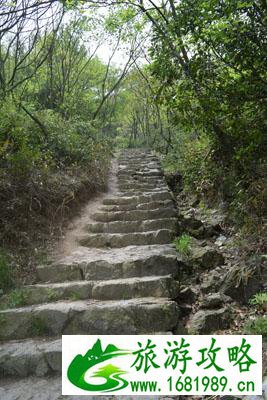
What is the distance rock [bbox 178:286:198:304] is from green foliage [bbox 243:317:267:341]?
896 mm

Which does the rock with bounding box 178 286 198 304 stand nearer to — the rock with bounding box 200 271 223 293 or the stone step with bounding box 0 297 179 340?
the rock with bounding box 200 271 223 293

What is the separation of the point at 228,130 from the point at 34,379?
4.11m

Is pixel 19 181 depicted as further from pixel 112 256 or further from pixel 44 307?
pixel 44 307

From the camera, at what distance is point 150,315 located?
3.70 metres

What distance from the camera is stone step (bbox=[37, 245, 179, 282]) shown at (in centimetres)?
463

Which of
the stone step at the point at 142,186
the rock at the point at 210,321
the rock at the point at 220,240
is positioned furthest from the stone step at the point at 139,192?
the rock at the point at 210,321

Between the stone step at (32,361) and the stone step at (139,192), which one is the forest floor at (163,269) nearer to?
the stone step at (32,361)

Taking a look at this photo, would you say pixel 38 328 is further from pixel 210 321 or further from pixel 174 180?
pixel 174 180

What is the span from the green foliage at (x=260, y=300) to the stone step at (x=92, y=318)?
0.82m

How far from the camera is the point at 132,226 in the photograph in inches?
239

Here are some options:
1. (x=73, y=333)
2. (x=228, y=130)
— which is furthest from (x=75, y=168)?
(x=73, y=333)

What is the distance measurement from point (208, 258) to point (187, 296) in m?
0.76

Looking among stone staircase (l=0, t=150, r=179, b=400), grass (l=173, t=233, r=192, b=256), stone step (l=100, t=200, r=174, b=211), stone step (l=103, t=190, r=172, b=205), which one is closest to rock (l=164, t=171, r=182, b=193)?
stone step (l=103, t=190, r=172, b=205)

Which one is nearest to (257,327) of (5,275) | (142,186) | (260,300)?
(260,300)
